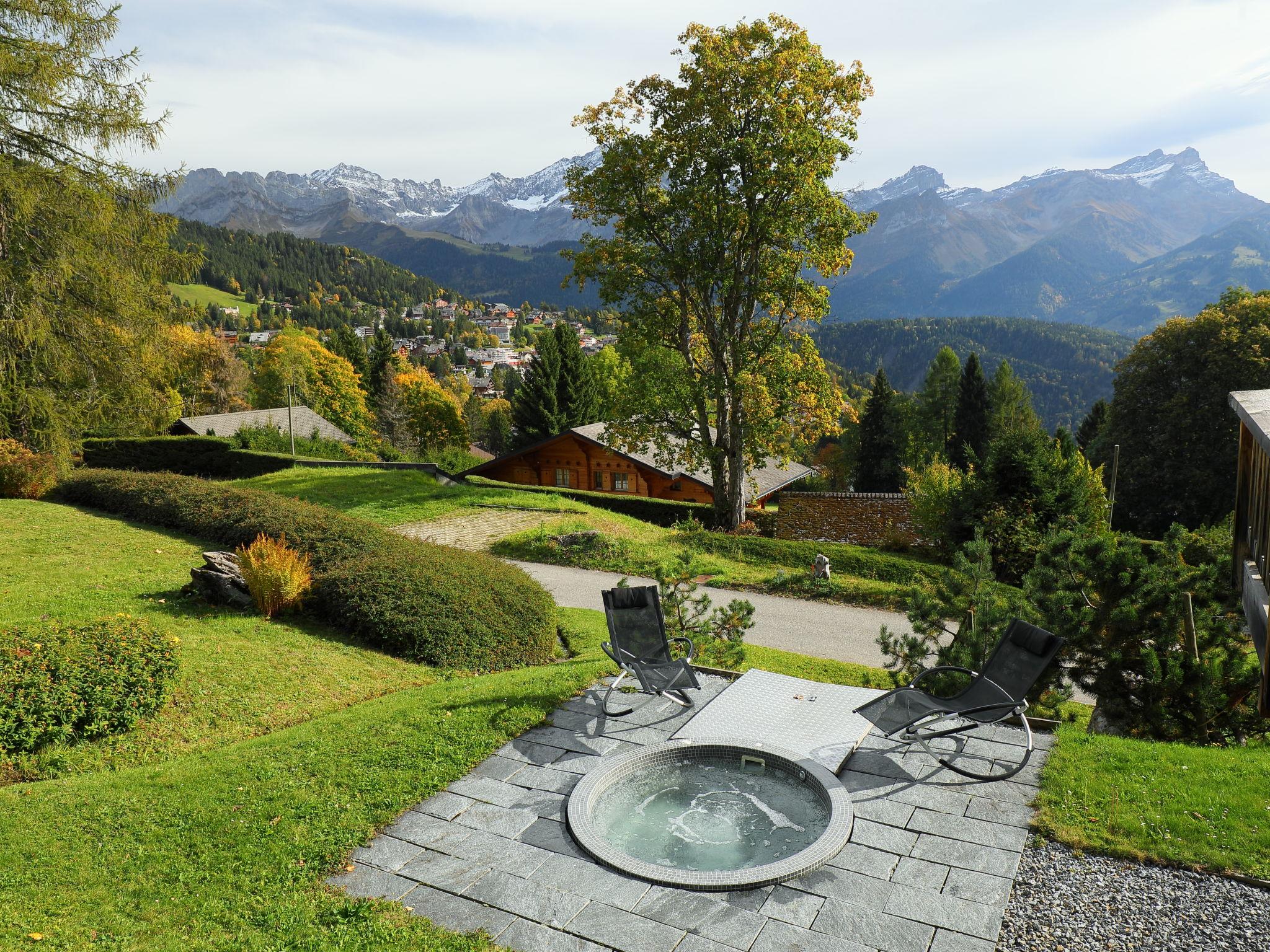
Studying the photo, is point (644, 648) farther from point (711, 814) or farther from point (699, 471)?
point (699, 471)

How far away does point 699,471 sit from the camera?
2925cm

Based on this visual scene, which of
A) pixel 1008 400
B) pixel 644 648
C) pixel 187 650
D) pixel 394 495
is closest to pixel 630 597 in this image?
pixel 644 648

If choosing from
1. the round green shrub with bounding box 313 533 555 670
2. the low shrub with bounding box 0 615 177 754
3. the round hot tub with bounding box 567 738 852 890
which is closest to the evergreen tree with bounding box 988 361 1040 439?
the round green shrub with bounding box 313 533 555 670

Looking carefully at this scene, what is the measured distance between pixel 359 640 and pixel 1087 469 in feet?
68.1

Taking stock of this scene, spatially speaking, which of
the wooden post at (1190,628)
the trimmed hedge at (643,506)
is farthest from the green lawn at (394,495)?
the wooden post at (1190,628)

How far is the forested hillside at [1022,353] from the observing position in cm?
15225

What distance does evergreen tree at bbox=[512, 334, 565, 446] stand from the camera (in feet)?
156

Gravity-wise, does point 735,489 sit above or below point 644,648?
below

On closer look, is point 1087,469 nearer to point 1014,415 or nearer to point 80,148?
point 80,148

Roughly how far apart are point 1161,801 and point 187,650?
9276 mm

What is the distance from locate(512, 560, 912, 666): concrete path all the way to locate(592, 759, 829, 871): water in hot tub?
18.3 feet

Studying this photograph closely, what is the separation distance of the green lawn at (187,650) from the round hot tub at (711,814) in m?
3.74

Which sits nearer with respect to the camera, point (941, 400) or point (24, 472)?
point (24, 472)

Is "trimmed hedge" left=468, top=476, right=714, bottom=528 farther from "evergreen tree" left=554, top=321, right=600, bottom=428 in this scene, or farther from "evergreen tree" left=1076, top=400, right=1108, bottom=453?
"evergreen tree" left=1076, top=400, right=1108, bottom=453
